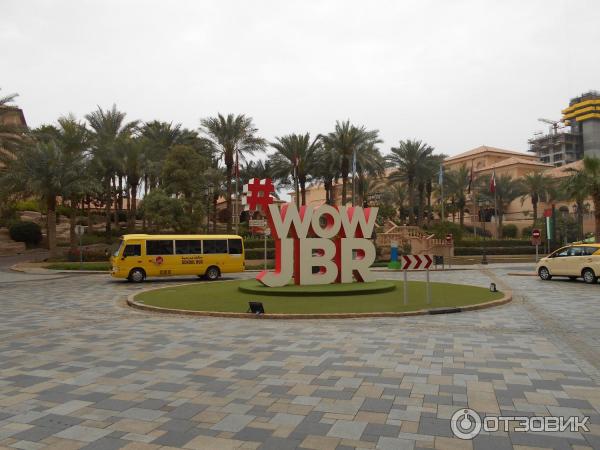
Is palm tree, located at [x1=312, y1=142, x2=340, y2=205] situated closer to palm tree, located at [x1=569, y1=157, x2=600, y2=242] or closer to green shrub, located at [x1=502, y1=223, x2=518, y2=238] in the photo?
palm tree, located at [x1=569, y1=157, x2=600, y2=242]

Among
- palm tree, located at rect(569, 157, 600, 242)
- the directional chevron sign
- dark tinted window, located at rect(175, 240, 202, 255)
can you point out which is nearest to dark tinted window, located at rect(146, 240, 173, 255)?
dark tinted window, located at rect(175, 240, 202, 255)

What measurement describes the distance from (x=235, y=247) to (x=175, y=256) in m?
3.47

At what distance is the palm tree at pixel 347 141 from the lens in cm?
4322

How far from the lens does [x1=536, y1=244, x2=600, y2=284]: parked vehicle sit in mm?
21000

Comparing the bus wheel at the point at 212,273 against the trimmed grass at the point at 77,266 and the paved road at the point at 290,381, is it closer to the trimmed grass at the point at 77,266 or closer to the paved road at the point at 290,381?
the trimmed grass at the point at 77,266

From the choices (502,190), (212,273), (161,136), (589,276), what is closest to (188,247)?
(212,273)

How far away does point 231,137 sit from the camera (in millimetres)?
42062

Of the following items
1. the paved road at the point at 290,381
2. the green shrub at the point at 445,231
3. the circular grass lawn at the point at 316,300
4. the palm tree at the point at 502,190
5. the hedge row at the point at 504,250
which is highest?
the palm tree at the point at 502,190

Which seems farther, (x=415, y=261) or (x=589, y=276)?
(x=589, y=276)

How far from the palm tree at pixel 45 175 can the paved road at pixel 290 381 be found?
84.4 ft

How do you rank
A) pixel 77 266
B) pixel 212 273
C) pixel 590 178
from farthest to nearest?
pixel 590 178
pixel 77 266
pixel 212 273

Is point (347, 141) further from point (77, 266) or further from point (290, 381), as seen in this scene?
point (290, 381)

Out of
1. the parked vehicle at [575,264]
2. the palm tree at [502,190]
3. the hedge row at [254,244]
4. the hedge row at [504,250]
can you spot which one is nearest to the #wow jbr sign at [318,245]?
the parked vehicle at [575,264]

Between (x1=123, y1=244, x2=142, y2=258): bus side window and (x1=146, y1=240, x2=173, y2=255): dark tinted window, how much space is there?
0.41 metres
